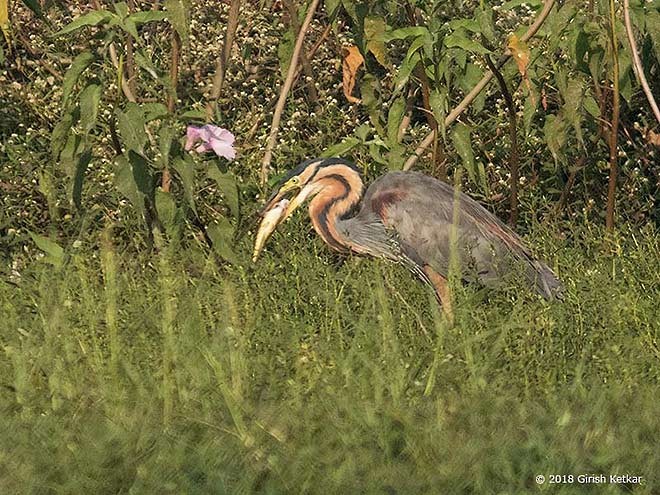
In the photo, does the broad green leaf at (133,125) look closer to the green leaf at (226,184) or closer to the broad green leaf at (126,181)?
the broad green leaf at (126,181)

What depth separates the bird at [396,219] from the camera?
7016mm

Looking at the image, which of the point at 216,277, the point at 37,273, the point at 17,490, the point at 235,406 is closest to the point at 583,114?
the point at 216,277

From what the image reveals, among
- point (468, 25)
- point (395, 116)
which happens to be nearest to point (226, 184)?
point (395, 116)

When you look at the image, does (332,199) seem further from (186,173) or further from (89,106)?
(89,106)

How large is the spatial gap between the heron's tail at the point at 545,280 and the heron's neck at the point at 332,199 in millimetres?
959

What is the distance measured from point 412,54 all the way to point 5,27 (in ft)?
5.67

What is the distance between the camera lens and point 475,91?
23.9 feet

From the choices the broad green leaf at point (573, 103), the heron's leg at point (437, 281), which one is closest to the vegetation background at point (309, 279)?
the broad green leaf at point (573, 103)

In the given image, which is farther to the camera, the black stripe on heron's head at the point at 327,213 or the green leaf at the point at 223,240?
the black stripe on heron's head at the point at 327,213

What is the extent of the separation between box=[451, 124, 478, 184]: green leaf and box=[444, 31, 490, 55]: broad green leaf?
1.56ft

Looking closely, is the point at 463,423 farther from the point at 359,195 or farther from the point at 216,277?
the point at 359,195

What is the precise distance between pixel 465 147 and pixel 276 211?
902 mm

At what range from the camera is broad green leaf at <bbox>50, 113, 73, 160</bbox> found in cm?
653

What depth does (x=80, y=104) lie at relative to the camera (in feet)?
21.0
